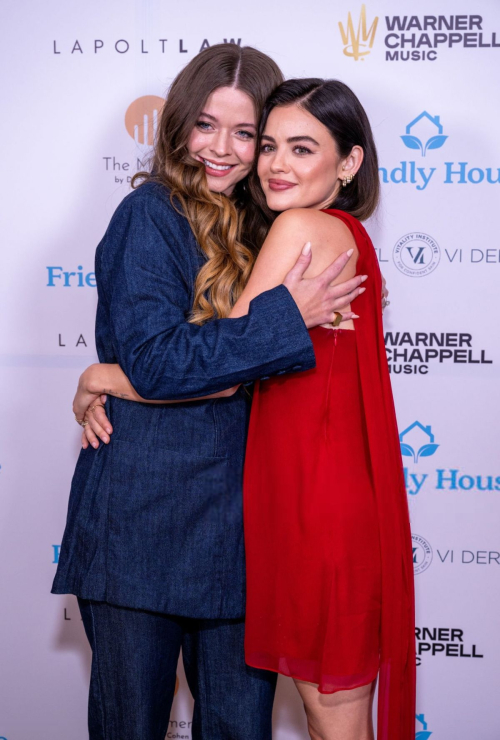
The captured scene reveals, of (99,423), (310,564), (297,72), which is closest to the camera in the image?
(310,564)

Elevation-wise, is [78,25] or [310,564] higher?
[78,25]

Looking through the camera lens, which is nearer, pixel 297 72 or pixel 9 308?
pixel 297 72

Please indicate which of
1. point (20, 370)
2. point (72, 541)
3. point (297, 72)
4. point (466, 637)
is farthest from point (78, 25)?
point (466, 637)

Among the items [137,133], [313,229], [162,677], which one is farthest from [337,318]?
[137,133]

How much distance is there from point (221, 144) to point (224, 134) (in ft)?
0.08

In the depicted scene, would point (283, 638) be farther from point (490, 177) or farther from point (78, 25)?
point (78, 25)

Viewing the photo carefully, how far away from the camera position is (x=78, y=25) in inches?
79.5

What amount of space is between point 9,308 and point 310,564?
136cm

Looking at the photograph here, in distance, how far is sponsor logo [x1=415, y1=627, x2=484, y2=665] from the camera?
2.12 m

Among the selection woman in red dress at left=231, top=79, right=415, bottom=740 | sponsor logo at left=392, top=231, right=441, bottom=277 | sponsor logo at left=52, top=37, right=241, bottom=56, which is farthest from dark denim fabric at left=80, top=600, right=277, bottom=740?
sponsor logo at left=52, top=37, right=241, bottom=56

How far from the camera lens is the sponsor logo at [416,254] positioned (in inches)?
79.2

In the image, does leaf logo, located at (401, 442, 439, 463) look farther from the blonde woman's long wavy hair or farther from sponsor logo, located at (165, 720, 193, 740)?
sponsor logo, located at (165, 720, 193, 740)

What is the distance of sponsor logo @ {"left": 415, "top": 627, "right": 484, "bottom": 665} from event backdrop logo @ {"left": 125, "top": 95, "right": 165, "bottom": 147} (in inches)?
66.4

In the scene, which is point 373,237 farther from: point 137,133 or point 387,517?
point 387,517
